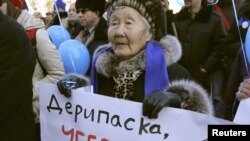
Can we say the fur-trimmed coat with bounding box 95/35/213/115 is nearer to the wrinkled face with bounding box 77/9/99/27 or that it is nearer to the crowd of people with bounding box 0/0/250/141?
the crowd of people with bounding box 0/0/250/141

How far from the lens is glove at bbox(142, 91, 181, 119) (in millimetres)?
1877

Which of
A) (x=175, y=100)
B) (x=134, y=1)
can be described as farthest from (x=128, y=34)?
(x=175, y=100)

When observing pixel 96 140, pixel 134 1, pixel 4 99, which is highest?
pixel 134 1

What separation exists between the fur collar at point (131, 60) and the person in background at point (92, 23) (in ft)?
5.96

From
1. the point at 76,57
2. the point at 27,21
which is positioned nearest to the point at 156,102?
the point at 27,21

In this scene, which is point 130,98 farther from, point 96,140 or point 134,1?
point 134,1

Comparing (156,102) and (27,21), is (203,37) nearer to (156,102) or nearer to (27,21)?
(27,21)

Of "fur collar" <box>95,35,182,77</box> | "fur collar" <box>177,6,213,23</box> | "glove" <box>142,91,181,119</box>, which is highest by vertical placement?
"fur collar" <box>177,6,213,23</box>

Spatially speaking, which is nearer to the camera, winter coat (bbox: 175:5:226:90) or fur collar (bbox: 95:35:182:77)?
fur collar (bbox: 95:35:182:77)

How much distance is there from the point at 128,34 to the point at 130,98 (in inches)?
12.9

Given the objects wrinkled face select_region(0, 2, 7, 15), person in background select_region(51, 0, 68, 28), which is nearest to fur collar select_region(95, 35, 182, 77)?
wrinkled face select_region(0, 2, 7, 15)

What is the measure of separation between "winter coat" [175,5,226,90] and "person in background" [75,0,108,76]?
1033 mm

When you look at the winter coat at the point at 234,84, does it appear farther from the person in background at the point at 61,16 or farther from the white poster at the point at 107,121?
the person in background at the point at 61,16

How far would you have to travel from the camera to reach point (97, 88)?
2.49m
